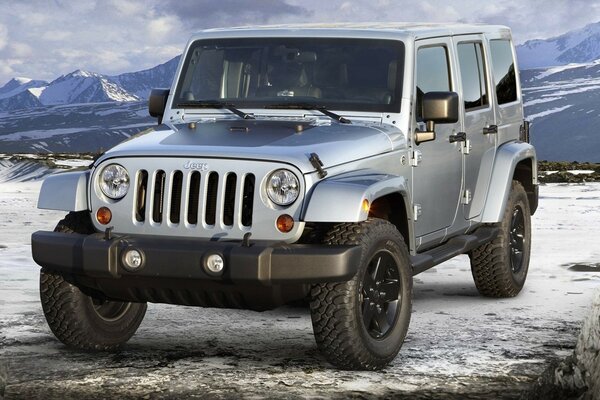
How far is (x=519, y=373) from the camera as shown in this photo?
6.14 metres

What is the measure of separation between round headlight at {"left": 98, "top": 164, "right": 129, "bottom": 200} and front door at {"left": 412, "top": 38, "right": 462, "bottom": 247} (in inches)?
73.5

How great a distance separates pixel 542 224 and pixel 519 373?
10.1 metres

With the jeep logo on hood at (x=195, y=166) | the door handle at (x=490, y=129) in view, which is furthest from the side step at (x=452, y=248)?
the jeep logo on hood at (x=195, y=166)

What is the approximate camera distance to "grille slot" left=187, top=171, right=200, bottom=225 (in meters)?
5.90

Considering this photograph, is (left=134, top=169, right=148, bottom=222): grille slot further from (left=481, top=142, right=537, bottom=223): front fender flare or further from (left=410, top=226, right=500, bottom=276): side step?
(left=481, top=142, right=537, bottom=223): front fender flare

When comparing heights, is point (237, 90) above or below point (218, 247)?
above

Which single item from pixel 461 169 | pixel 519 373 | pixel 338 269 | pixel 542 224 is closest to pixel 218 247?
pixel 338 269

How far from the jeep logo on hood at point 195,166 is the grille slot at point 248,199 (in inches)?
8.7

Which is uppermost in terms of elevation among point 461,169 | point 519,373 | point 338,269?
point 461,169

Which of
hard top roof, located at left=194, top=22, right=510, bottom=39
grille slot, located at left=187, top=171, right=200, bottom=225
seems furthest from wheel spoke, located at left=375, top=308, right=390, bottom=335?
hard top roof, located at left=194, top=22, right=510, bottom=39

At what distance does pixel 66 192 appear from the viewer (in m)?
6.27

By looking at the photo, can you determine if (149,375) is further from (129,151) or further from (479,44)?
(479,44)

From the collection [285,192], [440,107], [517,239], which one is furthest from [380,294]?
[517,239]

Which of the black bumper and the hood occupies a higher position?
the hood
